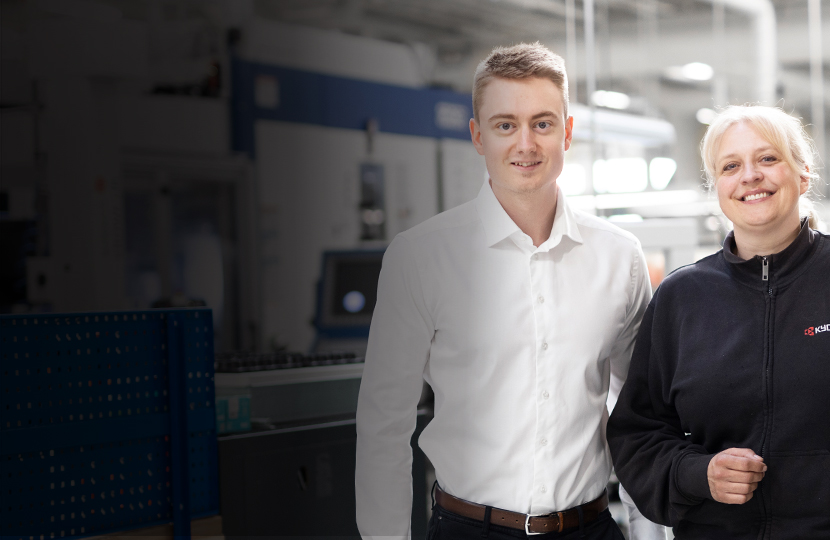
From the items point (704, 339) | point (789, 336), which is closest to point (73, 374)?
point (704, 339)

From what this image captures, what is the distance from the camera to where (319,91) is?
4.57 m

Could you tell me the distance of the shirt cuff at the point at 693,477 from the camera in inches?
53.0

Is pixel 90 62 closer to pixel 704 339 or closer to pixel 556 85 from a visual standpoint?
pixel 556 85

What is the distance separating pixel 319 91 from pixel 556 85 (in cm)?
322

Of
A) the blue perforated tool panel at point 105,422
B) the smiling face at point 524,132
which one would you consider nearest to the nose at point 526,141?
the smiling face at point 524,132

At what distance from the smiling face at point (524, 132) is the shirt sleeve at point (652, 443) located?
1.15 feet

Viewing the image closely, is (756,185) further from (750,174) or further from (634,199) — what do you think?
(634,199)

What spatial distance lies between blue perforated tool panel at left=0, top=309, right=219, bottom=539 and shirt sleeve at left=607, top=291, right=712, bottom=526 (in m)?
1.00

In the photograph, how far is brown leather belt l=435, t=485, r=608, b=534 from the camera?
1.48 meters

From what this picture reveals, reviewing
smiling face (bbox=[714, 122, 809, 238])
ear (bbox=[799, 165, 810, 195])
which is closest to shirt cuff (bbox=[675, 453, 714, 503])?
smiling face (bbox=[714, 122, 809, 238])

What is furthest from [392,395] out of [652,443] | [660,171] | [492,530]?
[660,171]

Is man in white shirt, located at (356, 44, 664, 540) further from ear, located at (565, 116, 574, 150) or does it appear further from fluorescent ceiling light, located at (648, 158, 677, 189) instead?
fluorescent ceiling light, located at (648, 158, 677, 189)

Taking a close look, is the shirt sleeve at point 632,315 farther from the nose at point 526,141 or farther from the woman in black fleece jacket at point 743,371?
the nose at point 526,141

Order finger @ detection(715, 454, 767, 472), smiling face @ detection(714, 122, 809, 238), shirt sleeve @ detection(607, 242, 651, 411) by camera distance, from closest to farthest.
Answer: finger @ detection(715, 454, 767, 472) < smiling face @ detection(714, 122, 809, 238) < shirt sleeve @ detection(607, 242, 651, 411)
